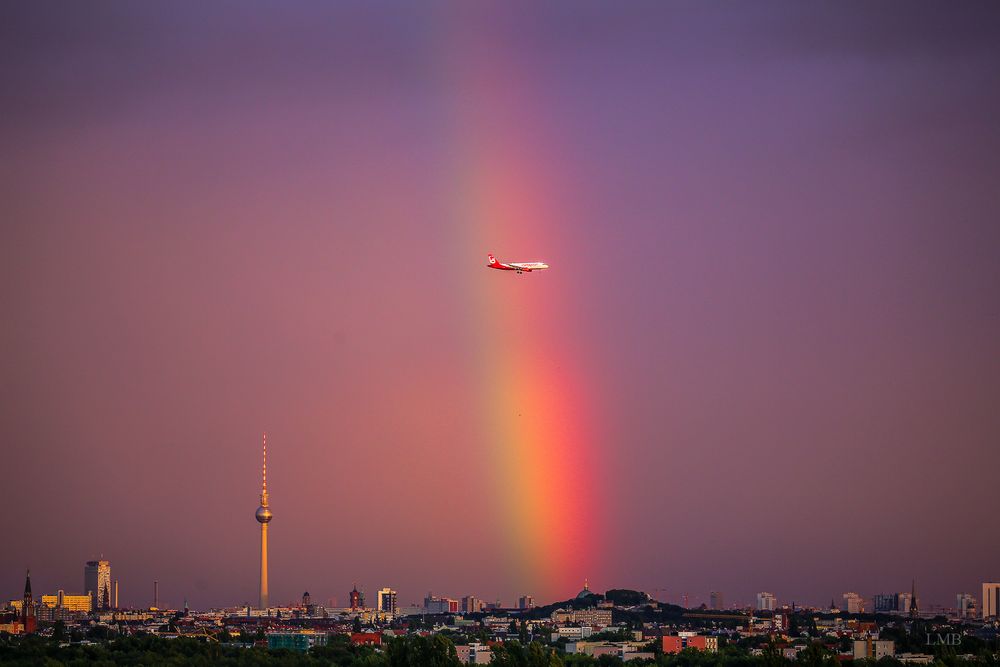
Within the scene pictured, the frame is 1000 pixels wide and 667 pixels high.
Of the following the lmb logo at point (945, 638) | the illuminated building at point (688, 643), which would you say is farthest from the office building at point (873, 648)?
the illuminated building at point (688, 643)

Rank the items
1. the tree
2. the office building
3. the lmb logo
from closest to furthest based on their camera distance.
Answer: the tree
the office building
the lmb logo

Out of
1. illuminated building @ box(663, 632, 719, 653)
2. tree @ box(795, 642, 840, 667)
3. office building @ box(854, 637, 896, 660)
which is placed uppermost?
Answer: tree @ box(795, 642, 840, 667)

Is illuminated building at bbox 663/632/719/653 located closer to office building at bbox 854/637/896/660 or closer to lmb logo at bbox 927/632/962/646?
office building at bbox 854/637/896/660

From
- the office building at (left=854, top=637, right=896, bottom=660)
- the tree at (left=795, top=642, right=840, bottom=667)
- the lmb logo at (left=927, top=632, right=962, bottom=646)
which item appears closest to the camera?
the tree at (left=795, top=642, right=840, bottom=667)

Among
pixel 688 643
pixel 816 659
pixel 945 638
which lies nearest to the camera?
pixel 816 659

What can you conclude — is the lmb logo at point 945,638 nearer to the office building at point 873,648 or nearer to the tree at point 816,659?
the office building at point 873,648

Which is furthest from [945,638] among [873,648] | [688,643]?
[688,643]

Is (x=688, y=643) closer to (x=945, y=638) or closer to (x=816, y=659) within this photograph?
(x=945, y=638)

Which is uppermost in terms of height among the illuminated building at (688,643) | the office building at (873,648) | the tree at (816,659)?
the tree at (816,659)

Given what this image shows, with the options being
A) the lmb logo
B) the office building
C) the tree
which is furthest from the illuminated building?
Answer: the tree

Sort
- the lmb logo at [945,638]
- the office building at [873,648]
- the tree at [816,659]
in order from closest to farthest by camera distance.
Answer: the tree at [816,659], the office building at [873,648], the lmb logo at [945,638]

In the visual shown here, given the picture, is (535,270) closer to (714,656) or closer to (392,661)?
(392,661)
